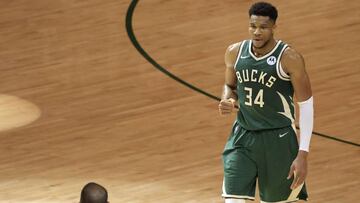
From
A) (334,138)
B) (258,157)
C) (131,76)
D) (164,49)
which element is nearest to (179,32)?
(164,49)

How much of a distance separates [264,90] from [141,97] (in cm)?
421

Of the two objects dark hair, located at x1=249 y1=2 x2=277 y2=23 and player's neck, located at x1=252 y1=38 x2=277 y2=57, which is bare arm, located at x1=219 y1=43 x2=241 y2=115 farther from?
dark hair, located at x1=249 y1=2 x2=277 y2=23

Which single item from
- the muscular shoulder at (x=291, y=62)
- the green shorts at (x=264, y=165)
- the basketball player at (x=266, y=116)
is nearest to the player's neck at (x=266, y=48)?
the basketball player at (x=266, y=116)

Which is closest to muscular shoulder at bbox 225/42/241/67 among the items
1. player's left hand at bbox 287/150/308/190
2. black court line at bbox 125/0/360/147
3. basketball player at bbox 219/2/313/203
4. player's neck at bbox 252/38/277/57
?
basketball player at bbox 219/2/313/203

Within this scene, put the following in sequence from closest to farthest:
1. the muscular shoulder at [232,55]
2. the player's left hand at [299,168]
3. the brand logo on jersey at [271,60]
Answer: the player's left hand at [299,168]
the brand logo on jersey at [271,60]
the muscular shoulder at [232,55]

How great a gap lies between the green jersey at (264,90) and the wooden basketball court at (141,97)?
1.84 m

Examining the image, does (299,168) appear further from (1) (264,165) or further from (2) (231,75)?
(2) (231,75)

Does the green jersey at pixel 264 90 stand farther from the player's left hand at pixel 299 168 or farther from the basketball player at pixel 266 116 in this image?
the player's left hand at pixel 299 168

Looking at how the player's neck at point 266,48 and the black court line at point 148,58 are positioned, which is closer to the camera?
the player's neck at point 266,48

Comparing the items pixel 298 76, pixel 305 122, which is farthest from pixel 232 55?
pixel 305 122

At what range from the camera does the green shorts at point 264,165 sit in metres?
7.64

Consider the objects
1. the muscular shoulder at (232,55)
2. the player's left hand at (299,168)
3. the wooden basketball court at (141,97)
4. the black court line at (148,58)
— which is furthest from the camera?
the black court line at (148,58)

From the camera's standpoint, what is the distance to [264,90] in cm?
754

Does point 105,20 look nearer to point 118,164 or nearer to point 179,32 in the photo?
point 179,32
